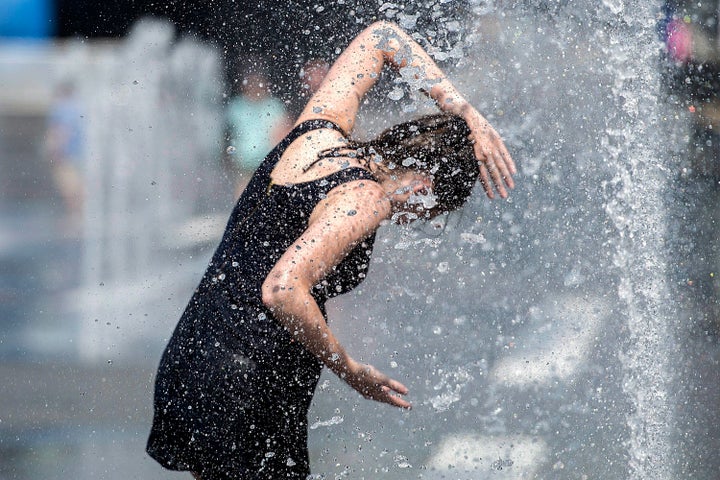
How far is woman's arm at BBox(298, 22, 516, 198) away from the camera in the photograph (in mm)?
1719

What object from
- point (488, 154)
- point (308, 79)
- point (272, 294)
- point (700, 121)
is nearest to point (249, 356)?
point (272, 294)

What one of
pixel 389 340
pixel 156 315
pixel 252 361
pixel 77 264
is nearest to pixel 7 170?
pixel 77 264

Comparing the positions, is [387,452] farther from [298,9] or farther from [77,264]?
[77,264]

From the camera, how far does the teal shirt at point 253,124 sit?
14.1 feet

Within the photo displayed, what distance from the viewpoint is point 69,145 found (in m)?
5.73

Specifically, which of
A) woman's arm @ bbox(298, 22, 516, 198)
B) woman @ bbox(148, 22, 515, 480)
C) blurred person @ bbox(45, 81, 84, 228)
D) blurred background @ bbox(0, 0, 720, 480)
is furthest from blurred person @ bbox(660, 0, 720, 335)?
blurred person @ bbox(45, 81, 84, 228)

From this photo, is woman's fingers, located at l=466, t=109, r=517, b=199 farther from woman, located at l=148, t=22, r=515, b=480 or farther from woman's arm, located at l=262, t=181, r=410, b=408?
woman's arm, located at l=262, t=181, r=410, b=408

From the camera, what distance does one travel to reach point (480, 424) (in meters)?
2.80

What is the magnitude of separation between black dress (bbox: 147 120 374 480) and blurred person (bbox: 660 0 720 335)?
2078 millimetres

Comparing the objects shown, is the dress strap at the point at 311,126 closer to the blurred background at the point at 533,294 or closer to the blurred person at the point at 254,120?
the blurred background at the point at 533,294

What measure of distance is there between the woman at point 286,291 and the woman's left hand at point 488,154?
88 millimetres

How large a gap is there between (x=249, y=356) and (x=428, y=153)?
0.50 m

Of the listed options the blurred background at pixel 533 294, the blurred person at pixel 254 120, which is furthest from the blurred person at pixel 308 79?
the blurred person at pixel 254 120

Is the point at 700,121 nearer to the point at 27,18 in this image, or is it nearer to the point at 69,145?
the point at 69,145
